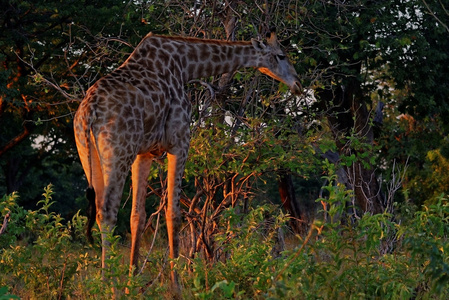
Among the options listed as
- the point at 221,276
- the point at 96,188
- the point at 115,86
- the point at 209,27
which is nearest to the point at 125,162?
the point at 96,188

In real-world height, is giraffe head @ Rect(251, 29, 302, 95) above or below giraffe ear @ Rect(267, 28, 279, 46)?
below

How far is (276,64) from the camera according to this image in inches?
319

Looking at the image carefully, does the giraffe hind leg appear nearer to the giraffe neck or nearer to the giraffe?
the giraffe

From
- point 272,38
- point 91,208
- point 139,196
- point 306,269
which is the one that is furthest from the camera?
point 272,38

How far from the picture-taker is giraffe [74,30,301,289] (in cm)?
632

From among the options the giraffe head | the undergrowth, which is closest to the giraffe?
the giraffe head

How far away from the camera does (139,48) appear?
24.1 ft

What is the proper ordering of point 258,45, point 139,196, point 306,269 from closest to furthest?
point 306,269, point 139,196, point 258,45

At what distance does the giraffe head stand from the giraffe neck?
10 centimetres

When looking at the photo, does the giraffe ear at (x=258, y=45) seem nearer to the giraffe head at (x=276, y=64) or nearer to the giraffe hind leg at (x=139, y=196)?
the giraffe head at (x=276, y=64)

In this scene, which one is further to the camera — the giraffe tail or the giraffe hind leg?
the giraffe hind leg

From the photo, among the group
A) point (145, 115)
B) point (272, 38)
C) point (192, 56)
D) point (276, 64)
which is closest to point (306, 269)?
point (145, 115)

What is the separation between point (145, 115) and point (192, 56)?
4.22 feet

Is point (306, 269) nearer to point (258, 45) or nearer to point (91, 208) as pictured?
point (91, 208)
